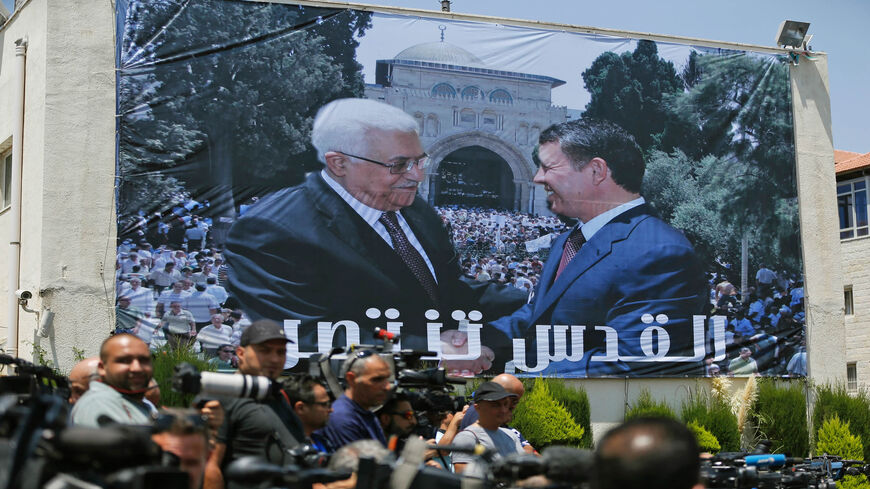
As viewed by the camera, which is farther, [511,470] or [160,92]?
[160,92]

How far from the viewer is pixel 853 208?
28.8m

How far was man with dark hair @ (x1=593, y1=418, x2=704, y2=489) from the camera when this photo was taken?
2.27 meters

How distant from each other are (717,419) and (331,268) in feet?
20.7

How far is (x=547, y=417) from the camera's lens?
46.9 feet

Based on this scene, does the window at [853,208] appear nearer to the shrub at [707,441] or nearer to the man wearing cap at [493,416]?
the shrub at [707,441]

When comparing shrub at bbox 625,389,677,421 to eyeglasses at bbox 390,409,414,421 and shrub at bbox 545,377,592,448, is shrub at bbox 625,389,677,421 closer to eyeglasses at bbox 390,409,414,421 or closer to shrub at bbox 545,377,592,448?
shrub at bbox 545,377,592,448

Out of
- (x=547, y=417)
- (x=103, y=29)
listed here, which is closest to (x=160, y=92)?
(x=103, y=29)

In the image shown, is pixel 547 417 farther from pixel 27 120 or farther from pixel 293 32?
pixel 27 120

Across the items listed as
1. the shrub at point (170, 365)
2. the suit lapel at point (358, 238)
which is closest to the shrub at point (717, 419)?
the suit lapel at point (358, 238)

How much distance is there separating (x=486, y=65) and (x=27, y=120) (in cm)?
680

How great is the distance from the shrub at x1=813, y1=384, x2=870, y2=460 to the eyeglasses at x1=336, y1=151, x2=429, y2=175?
7483 mm

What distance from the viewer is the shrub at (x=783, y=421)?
15953 mm

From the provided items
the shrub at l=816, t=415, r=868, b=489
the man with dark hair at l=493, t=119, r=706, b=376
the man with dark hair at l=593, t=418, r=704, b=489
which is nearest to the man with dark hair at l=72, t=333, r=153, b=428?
the man with dark hair at l=593, t=418, r=704, b=489

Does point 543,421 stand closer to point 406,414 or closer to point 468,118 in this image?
point 468,118
